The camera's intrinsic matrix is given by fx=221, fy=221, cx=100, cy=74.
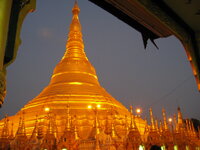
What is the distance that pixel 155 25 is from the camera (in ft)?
9.77

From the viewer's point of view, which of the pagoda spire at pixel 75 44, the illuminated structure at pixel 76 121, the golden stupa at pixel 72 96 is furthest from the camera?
the pagoda spire at pixel 75 44

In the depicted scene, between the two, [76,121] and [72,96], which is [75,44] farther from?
[76,121]

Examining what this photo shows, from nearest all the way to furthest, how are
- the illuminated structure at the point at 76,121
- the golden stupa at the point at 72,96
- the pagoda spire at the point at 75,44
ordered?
the illuminated structure at the point at 76,121, the golden stupa at the point at 72,96, the pagoda spire at the point at 75,44

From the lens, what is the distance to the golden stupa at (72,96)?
1254cm

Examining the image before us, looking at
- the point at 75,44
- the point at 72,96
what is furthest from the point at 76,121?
the point at 75,44

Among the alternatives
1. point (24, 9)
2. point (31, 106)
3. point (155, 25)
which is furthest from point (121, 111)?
point (24, 9)

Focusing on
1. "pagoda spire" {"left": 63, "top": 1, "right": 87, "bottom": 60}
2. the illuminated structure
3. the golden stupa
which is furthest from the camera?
"pagoda spire" {"left": 63, "top": 1, "right": 87, "bottom": 60}

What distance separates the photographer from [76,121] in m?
11.4

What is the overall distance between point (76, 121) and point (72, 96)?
267 centimetres

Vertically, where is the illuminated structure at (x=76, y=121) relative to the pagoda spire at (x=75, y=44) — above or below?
below

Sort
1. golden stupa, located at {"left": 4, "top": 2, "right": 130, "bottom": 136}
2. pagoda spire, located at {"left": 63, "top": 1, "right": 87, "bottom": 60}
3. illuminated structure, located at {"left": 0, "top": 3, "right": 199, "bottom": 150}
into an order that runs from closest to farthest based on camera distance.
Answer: illuminated structure, located at {"left": 0, "top": 3, "right": 199, "bottom": 150} < golden stupa, located at {"left": 4, "top": 2, "right": 130, "bottom": 136} < pagoda spire, located at {"left": 63, "top": 1, "right": 87, "bottom": 60}

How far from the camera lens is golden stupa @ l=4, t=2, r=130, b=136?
12538mm

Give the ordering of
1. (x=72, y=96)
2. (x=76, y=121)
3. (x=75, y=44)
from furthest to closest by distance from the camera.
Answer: (x=75, y=44)
(x=72, y=96)
(x=76, y=121)

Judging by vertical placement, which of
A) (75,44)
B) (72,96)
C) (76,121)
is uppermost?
(75,44)
